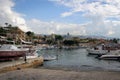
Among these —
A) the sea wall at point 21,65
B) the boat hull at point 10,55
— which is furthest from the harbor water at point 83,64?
the boat hull at point 10,55

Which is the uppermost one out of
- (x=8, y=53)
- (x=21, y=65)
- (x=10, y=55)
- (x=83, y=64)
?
(x=8, y=53)

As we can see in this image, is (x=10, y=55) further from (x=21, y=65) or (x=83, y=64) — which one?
(x=83, y=64)

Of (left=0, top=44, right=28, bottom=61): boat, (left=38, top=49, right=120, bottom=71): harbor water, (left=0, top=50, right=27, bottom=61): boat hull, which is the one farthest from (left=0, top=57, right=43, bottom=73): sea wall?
(left=0, top=44, right=28, bottom=61): boat

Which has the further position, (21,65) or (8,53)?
(8,53)

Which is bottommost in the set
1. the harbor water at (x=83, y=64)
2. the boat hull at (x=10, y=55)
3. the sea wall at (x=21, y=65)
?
the harbor water at (x=83, y=64)

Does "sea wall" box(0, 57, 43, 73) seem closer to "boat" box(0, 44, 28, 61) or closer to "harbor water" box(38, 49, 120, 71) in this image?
"harbor water" box(38, 49, 120, 71)

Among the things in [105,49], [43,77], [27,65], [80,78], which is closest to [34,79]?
[43,77]

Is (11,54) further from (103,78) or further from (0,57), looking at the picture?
(103,78)

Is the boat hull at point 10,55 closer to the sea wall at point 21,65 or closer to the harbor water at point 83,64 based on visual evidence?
the sea wall at point 21,65

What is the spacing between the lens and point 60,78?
102 ft

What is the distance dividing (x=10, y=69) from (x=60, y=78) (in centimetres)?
950

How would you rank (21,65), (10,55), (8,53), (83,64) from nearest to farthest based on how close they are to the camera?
1. (21,65)
2. (8,53)
3. (10,55)
4. (83,64)

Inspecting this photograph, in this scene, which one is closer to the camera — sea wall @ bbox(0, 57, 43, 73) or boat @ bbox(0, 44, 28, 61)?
sea wall @ bbox(0, 57, 43, 73)

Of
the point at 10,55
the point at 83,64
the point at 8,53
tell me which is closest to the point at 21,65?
the point at 8,53
